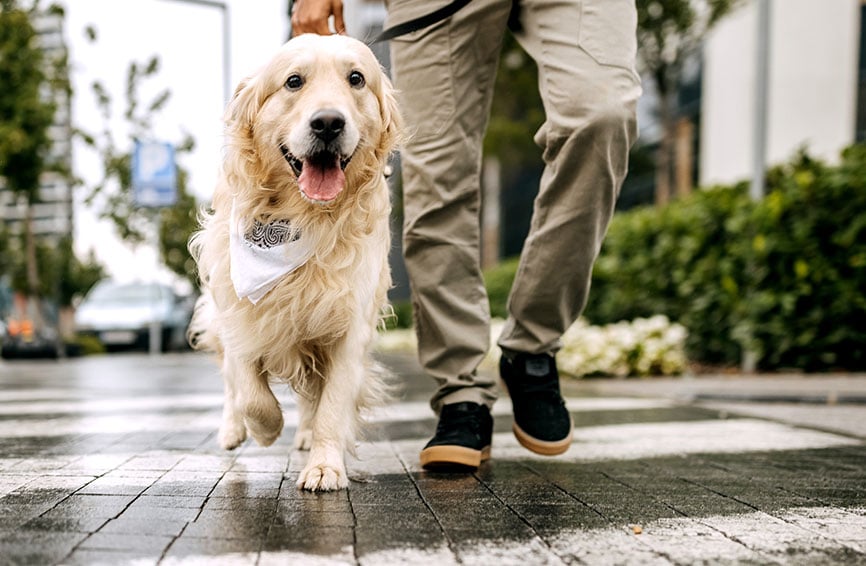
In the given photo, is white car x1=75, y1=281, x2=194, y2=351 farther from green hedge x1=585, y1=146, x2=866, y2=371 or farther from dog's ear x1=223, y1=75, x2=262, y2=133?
dog's ear x1=223, y1=75, x2=262, y2=133

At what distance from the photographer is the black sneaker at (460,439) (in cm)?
297

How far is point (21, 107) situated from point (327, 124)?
57.1ft

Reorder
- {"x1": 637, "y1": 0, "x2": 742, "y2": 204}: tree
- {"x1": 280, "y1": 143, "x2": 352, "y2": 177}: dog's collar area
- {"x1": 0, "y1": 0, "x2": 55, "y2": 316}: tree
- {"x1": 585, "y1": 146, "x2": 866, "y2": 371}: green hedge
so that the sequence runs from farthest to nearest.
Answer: {"x1": 0, "y1": 0, "x2": 55, "y2": 316}: tree → {"x1": 637, "y1": 0, "x2": 742, "y2": 204}: tree → {"x1": 585, "y1": 146, "x2": 866, "y2": 371}: green hedge → {"x1": 280, "y1": 143, "x2": 352, "y2": 177}: dog's collar area

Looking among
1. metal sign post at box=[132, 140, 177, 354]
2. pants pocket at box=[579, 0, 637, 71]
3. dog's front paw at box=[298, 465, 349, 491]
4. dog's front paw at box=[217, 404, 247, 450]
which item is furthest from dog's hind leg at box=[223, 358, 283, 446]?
metal sign post at box=[132, 140, 177, 354]

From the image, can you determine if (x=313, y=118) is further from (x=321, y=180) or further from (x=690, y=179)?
(x=690, y=179)

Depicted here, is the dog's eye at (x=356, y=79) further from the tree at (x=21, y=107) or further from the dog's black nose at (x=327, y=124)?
the tree at (x=21, y=107)

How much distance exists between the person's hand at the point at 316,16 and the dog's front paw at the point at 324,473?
1587mm

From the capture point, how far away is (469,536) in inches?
80.6

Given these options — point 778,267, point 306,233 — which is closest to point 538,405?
point 306,233

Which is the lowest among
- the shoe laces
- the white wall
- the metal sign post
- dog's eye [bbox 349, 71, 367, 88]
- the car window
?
the car window

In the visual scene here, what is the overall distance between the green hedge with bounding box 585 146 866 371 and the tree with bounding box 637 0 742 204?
6.31 m

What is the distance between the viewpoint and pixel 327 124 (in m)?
2.76

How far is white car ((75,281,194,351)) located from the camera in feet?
67.3

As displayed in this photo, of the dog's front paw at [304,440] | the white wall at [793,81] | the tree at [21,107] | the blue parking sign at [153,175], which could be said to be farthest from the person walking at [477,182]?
the tree at [21,107]
